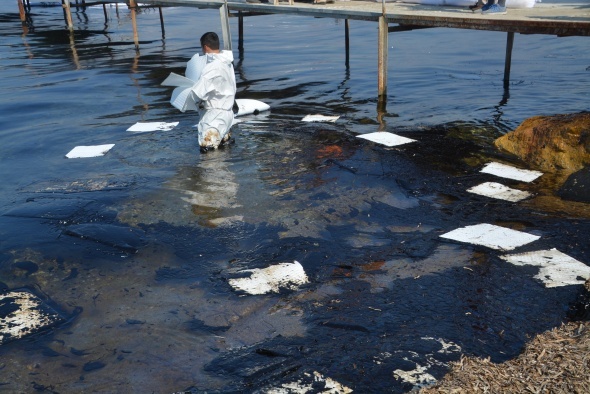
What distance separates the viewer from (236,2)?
15.9 metres

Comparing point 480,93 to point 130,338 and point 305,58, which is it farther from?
point 130,338

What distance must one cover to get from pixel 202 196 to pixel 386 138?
12.1ft

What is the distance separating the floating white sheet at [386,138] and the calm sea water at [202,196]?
51 centimetres

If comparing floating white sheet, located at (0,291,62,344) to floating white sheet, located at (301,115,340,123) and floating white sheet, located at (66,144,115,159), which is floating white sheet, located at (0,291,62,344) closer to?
floating white sheet, located at (66,144,115,159)

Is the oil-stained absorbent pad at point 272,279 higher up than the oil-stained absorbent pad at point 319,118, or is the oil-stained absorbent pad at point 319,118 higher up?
the oil-stained absorbent pad at point 319,118

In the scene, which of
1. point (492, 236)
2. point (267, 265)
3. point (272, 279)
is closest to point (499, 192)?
point (492, 236)

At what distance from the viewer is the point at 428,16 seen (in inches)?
465

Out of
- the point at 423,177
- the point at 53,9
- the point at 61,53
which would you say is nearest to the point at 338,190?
the point at 423,177

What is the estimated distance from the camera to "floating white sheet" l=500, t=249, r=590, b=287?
5.92 meters

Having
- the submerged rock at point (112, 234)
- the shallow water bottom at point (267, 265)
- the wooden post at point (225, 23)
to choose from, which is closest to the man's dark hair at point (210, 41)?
the shallow water bottom at point (267, 265)

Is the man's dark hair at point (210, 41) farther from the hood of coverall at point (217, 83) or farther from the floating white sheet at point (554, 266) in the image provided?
the floating white sheet at point (554, 266)

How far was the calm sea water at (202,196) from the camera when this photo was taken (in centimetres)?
528

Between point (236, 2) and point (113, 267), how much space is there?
1085 centimetres

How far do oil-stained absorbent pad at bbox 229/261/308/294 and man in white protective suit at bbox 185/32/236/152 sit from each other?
14.2 feet
